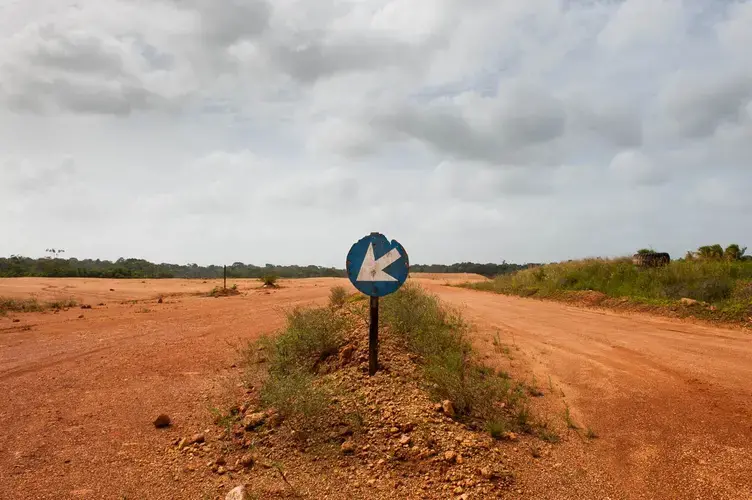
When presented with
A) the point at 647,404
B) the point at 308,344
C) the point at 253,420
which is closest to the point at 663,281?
the point at 647,404

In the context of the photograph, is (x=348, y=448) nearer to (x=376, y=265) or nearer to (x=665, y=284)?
(x=376, y=265)

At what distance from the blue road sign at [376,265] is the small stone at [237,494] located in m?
2.53

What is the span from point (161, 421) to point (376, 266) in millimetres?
2918

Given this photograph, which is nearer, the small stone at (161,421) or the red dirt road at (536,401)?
the red dirt road at (536,401)

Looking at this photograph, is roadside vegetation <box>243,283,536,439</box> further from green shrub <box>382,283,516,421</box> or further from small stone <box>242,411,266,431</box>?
small stone <box>242,411,266,431</box>

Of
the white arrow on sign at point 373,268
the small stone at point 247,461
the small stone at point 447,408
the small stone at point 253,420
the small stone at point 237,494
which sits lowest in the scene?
the small stone at point 237,494

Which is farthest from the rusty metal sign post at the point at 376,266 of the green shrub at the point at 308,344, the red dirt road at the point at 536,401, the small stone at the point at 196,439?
the red dirt road at the point at 536,401

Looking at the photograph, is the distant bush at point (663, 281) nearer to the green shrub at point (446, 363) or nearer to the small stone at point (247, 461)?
the green shrub at point (446, 363)

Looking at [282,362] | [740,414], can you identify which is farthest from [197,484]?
[740,414]

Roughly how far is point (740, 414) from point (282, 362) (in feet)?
17.6

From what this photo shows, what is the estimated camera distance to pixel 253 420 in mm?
4988

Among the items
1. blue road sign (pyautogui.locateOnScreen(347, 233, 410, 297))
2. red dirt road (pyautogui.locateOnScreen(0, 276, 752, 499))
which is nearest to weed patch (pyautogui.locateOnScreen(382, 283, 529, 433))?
red dirt road (pyautogui.locateOnScreen(0, 276, 752, 499))

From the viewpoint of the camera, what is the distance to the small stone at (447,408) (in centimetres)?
483

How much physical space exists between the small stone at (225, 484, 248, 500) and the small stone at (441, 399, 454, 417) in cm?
206
